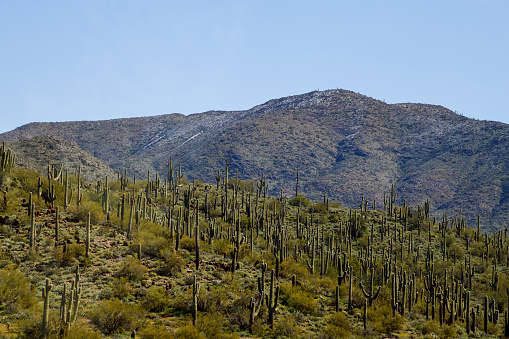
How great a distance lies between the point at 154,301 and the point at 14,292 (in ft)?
17.9

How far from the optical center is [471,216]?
83.9m

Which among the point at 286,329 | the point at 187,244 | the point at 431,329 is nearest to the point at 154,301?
the point at 286,329

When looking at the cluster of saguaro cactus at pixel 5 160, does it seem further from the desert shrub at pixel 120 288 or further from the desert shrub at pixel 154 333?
the desert shrub at pixel 154 333

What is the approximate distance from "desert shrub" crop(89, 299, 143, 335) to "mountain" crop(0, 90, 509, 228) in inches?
3014

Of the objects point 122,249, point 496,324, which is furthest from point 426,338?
point 122,249

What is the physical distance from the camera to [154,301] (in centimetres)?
2011

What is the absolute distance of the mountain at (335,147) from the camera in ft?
323

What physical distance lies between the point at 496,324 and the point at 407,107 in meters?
132

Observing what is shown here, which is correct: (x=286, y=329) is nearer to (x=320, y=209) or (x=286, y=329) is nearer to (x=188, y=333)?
(x=188, y=333)

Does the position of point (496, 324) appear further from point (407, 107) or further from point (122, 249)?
point (407, 107)

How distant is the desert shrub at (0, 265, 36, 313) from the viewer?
1659 cm

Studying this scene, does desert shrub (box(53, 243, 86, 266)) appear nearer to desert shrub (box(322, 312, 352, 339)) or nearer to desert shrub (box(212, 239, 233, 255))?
desert shrub (box(212, 239, 233, 255))

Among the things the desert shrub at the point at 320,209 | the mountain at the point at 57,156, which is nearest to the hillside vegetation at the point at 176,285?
the desert shrub at the point at 320,209

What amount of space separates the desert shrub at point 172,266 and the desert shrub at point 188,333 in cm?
705
